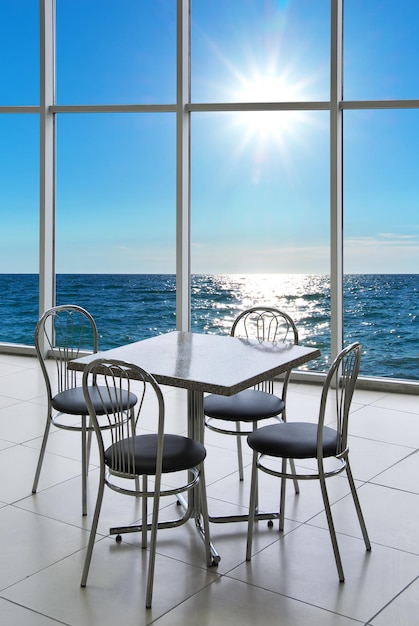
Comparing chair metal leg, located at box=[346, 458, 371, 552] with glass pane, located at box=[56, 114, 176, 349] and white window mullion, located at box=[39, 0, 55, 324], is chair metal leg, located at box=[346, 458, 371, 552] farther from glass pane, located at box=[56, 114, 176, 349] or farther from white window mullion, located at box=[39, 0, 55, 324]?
glass pane, located at box=[56, 114, 176, 349]

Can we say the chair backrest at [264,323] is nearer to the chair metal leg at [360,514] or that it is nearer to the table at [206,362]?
the table at [206,362]

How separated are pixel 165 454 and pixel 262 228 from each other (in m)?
14.3

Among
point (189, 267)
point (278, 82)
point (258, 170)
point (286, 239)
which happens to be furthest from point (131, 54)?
point (189, 267)

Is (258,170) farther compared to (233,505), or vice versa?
(258,170)

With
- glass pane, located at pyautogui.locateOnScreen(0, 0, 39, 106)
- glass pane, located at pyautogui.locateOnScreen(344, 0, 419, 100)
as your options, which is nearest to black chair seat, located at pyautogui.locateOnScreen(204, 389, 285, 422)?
glass pane, located at pyautogui.locateOnScreen(344, 0, 419, 100)

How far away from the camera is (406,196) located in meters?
18.2

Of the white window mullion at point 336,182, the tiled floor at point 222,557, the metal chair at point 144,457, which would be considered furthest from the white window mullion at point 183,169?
the metal chair at point 144,457

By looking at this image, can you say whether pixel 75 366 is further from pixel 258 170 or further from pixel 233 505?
pixel 258 170

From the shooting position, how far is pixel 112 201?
18594mm

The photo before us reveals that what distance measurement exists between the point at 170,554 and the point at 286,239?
14.2m

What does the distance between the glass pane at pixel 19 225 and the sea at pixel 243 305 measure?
0.16 feet

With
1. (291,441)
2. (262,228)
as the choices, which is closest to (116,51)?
(262,228)

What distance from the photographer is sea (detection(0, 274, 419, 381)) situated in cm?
1577

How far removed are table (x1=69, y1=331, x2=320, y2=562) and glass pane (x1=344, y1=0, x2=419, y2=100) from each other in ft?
27.5
